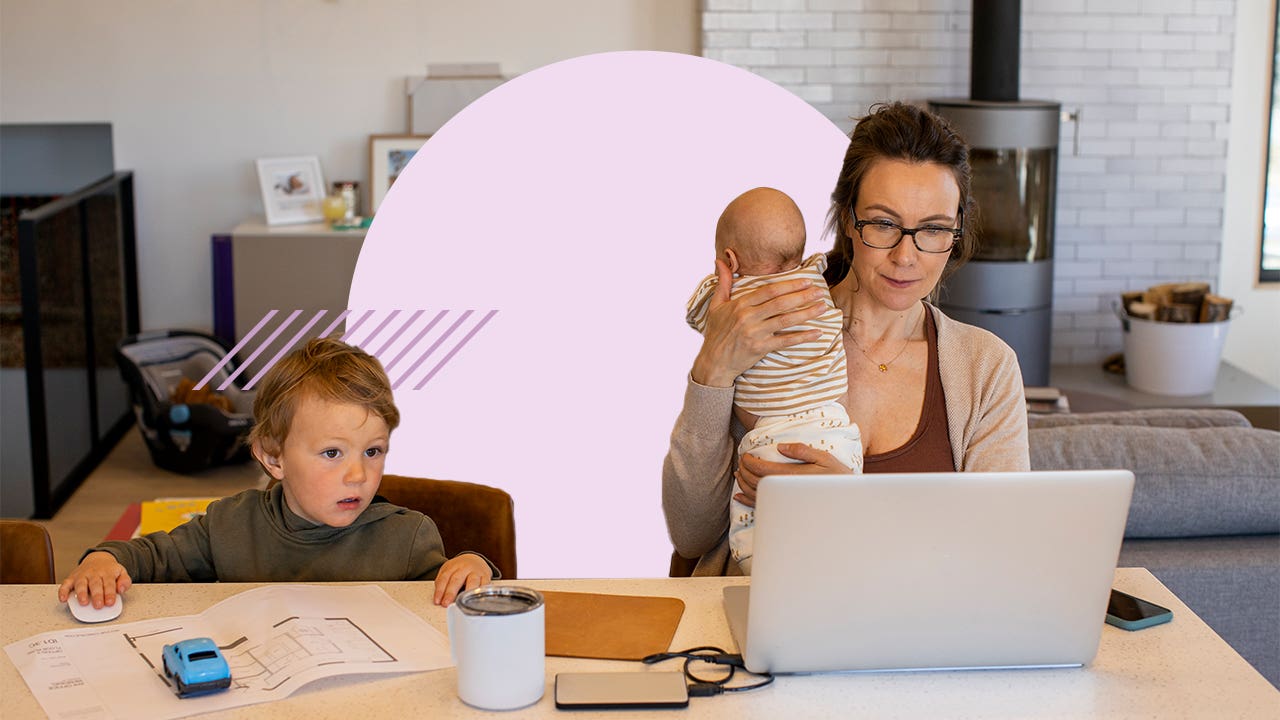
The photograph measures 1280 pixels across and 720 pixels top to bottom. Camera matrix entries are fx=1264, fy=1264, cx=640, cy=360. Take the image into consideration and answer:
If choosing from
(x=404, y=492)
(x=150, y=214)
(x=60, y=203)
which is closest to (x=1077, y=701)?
(x=404, y=492)

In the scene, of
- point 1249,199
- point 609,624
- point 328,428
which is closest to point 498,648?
point 609,624

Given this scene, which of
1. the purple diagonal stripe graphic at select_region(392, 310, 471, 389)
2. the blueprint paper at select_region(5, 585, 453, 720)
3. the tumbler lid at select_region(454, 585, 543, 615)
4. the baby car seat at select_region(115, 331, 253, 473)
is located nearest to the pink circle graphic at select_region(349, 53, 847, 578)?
the purple diagonal stripe graphic at select_region(392, 310, 471, 389)

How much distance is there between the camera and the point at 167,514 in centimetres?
296

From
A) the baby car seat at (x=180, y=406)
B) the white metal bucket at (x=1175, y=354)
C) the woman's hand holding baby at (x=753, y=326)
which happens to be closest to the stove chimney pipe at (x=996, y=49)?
the white metal bucket at (x=1175, y=354)

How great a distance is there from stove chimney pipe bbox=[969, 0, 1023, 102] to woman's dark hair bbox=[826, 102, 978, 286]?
11.4ft

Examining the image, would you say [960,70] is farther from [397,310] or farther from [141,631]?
[141,631]

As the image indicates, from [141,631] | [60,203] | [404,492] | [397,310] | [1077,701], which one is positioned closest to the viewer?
[1077,701]

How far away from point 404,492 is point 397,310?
64 centimetres

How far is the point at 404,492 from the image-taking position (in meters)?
2.11

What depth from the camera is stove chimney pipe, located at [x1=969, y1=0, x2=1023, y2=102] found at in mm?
5184

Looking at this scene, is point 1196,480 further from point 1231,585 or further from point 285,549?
point 285,549

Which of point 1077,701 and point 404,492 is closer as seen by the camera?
point 1077,701

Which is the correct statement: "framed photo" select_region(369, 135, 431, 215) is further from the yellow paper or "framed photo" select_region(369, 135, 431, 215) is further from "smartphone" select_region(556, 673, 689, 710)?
"smartphone" select_region(556, 673, 689, 710)

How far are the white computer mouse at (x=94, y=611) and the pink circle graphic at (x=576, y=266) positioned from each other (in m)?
1.15
